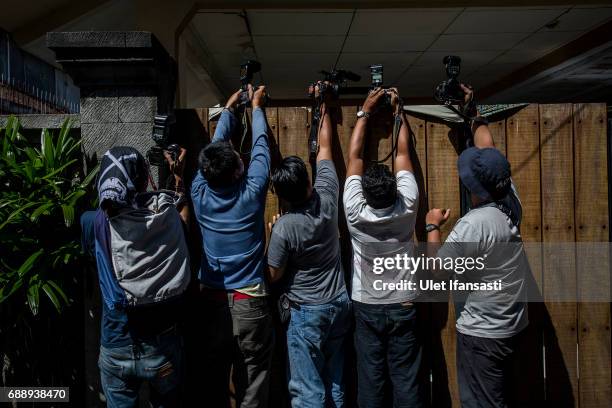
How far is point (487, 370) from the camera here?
2684mm

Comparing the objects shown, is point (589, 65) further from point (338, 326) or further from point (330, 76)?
point (338, 326)

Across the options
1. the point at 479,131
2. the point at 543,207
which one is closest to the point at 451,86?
the point at 479,131

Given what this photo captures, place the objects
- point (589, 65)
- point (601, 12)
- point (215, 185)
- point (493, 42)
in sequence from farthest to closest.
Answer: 1. point (589, 65)
2. point (493, 42)
3. point (601, 12)
4. point (215, 185)

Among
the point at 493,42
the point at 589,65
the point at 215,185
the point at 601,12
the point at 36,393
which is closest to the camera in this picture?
the point at 215,185

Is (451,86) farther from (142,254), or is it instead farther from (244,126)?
(142,254)

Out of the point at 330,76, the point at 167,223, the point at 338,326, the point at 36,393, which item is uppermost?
the point at 330,76

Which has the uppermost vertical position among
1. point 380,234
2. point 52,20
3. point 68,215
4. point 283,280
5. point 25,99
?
point 52,20

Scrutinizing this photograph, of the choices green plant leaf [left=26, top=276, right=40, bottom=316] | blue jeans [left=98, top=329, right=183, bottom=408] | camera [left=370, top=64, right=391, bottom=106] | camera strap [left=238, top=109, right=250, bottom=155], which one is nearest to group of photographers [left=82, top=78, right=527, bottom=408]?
blue jeans [left=98, top=329, right=183, bottom=408]

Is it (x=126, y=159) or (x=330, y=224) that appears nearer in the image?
(x=126, y=159)

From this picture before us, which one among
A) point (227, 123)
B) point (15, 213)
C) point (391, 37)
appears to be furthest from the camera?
point (391, 37)

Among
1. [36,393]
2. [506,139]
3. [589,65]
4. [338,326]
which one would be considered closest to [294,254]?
[338,326]

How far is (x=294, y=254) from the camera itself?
281 centimetres

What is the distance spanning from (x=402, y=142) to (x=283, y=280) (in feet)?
3.76

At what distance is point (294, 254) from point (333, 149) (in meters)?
0.85
